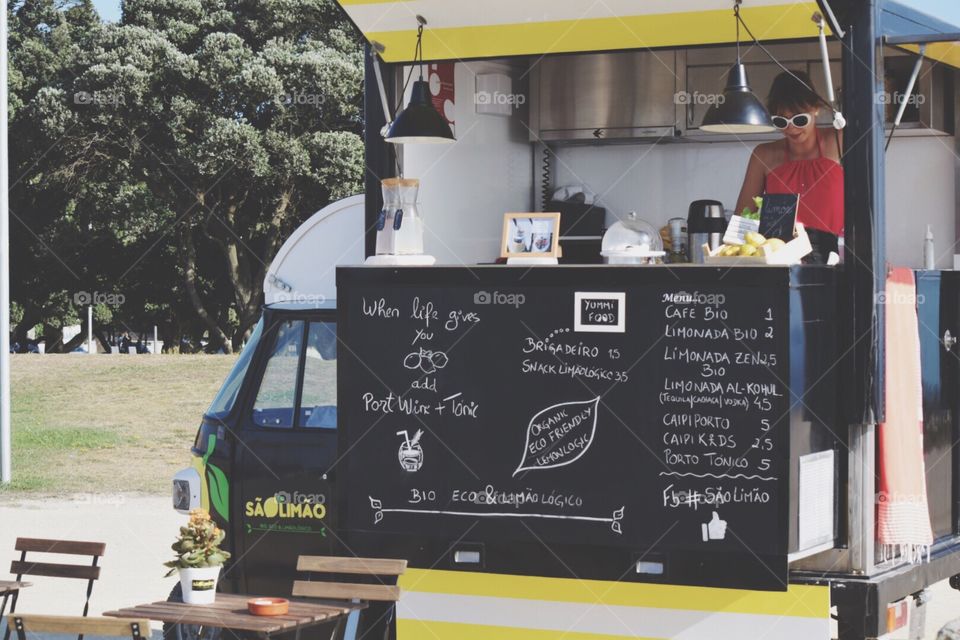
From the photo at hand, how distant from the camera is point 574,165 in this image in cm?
764

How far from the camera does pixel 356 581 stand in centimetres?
566

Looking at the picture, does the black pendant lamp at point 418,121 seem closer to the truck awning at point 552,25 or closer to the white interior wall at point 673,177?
the truck awning at point 552,25

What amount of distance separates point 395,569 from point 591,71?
3371mm

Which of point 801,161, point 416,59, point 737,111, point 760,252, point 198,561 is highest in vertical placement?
A: point 416,59

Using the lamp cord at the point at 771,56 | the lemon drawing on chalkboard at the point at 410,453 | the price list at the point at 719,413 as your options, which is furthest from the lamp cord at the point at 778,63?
the lemon drawing on chalkboard at the point at 410,453

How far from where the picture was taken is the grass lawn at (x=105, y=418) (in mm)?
14445

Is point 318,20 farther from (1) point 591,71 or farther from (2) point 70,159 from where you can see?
(1) point 591,71

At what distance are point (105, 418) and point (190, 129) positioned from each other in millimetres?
7938

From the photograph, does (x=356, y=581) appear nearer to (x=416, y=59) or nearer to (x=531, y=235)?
(x=531, y=235)

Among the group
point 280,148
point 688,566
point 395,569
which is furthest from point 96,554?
point 280,148

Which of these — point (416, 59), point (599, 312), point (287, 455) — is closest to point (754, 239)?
point (599, 312)

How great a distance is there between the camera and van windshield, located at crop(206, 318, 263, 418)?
6387 mm

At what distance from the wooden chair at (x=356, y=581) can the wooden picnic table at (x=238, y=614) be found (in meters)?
0.05

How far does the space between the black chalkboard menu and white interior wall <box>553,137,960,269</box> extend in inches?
101
